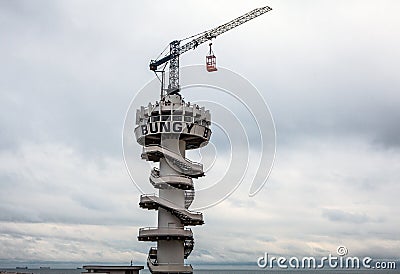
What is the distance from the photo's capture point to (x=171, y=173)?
91.9m

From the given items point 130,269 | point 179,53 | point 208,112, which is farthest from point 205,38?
point 130,269

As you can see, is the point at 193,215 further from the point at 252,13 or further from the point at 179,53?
the point at 252,13

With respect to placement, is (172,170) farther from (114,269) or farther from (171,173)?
(114,269)

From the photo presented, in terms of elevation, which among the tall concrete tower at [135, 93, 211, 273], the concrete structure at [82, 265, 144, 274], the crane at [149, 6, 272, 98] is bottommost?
the concrete structure at [82, 265, 144, 274]

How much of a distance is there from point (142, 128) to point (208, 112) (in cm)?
1165

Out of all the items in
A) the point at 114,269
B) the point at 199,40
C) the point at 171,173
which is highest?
the point at 199,40

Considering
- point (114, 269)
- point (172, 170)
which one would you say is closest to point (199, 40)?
point (172, 170)

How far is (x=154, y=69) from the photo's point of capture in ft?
376

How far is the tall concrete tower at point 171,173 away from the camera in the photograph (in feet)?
291

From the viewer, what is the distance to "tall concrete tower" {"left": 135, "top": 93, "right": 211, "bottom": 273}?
8869cm

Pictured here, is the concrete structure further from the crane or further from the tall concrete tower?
the crane

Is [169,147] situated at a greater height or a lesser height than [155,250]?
greater

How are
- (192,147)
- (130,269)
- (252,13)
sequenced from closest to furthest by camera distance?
(130,269)
(192,147)
(252,13)

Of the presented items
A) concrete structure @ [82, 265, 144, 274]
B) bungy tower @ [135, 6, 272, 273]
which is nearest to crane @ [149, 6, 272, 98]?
bungy tower @ [135, 6, 272, 273]
